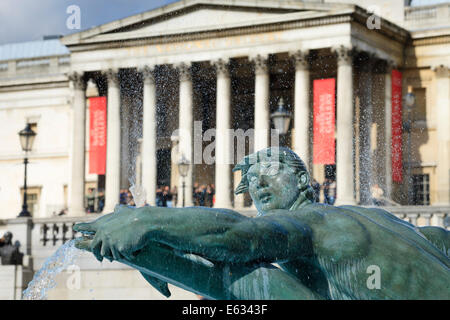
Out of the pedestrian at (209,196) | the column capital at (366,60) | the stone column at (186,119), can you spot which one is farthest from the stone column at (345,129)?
the stone column at (186,119)

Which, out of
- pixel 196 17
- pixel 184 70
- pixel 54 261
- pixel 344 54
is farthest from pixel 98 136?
pixel 54 261

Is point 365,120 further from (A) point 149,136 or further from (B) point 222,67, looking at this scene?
(A) point 149,136

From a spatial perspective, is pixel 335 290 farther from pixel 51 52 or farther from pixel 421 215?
pixel 51 52

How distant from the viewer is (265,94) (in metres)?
42.0

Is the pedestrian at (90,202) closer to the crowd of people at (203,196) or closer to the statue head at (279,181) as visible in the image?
the crowd of people at (203,196)

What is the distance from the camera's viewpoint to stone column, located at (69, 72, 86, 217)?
1805 inches

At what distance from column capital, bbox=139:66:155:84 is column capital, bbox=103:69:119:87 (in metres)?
1.38

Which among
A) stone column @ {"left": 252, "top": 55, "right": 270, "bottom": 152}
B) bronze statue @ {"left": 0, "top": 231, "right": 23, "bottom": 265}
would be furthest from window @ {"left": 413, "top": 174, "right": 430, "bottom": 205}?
bronze statue @ {"left": 0, "top": 231, "right": 23, "bottom": 265}

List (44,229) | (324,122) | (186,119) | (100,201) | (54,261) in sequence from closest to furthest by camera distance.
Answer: (54,261), (44,229), (324,122), (186,119), (100,201)

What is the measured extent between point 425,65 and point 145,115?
14.7 m

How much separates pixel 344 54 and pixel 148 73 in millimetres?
10946

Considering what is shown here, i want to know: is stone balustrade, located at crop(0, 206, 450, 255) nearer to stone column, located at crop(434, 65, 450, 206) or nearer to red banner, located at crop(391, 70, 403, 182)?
red banner, located at crop(391, 70, 403, 182)

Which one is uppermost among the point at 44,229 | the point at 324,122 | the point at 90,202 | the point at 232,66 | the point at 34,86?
the point at 34,86

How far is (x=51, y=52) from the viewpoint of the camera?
203 ft
